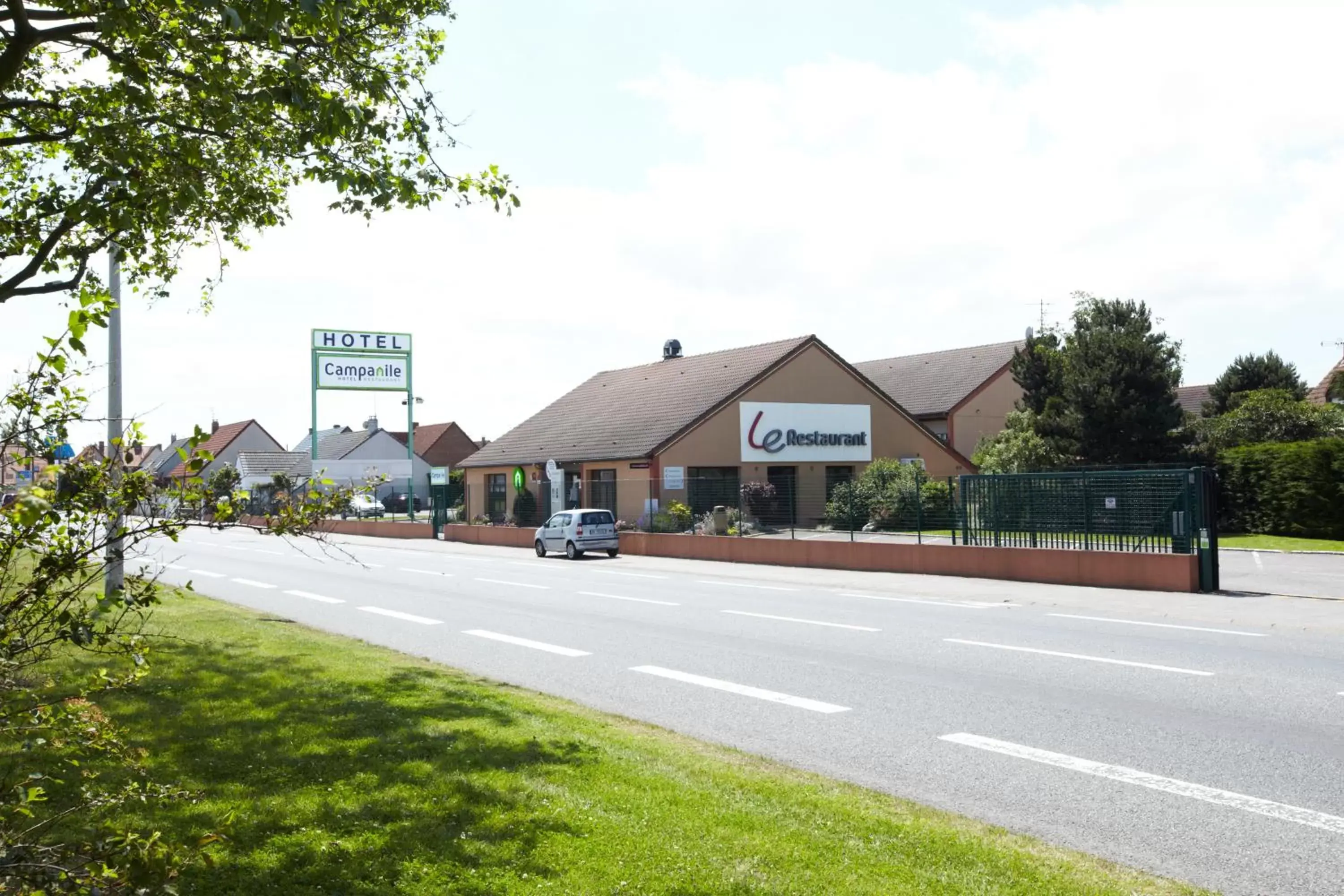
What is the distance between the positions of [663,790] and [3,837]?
3587 mm

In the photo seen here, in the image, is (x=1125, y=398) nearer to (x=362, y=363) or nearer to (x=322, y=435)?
(x=362, y=363)

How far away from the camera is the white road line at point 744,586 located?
794 inches

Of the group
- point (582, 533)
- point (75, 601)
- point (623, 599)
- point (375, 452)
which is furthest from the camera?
point (375, 452)

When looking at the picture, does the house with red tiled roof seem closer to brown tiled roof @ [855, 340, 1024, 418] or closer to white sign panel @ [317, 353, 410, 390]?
white sign panel @ [317, 353, 410, 390]

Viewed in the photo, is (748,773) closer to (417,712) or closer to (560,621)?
(417,712)

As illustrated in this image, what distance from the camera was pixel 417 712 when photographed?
7945 mm

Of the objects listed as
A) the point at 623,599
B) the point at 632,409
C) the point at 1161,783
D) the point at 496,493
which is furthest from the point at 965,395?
the point at 1161,783

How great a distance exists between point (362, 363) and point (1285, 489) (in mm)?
41707

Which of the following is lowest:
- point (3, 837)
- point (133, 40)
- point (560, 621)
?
point (560, 621)

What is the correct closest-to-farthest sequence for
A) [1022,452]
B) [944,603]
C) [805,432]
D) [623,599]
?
1. [944,603]
2. [623,599]
3. [1022,452]
4. [805,432]

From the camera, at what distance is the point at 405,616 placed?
53.3ft

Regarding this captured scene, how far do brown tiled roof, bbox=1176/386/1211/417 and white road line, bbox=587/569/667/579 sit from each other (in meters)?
45.7

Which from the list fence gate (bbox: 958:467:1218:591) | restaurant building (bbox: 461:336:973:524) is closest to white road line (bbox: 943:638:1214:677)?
fence gate (bbox: 958:467:1218:591)

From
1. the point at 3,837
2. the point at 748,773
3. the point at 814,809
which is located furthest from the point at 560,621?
the point at 3,837
